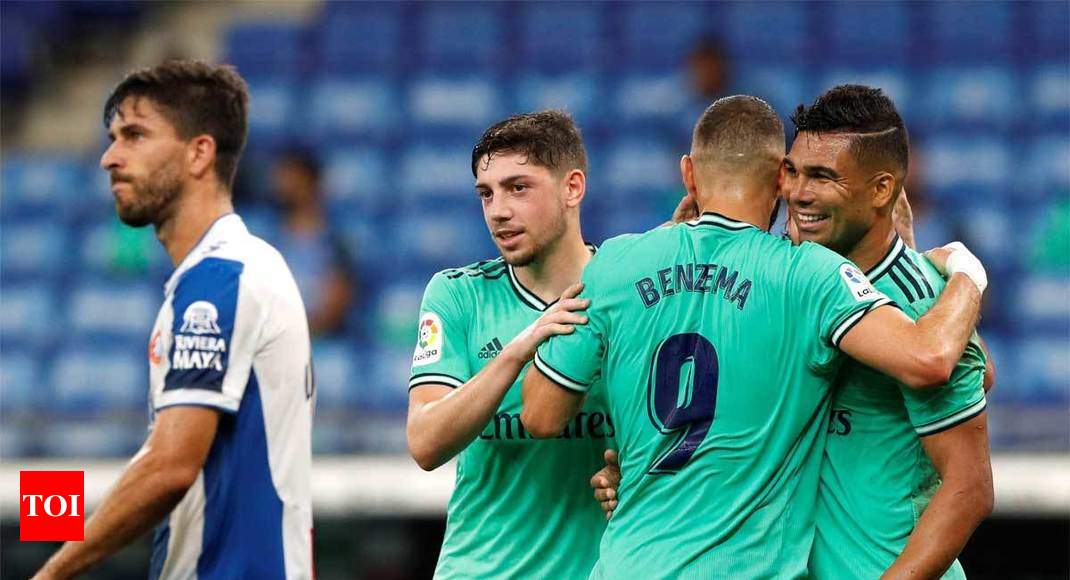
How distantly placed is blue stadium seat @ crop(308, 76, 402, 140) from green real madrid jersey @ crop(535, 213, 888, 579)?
8343 millimetres

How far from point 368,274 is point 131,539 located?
6.35 meters

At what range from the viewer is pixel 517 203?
3.92 metres

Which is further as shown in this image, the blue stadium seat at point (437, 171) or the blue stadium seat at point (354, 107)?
the blue stadium seat at point (354, 107)

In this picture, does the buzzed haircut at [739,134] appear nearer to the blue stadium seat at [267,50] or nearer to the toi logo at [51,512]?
the toi logo at [51,512]

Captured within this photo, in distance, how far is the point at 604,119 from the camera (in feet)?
36.8

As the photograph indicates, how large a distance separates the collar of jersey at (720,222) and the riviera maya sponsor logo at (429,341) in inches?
32.1

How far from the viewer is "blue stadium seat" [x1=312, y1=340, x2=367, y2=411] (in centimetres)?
904

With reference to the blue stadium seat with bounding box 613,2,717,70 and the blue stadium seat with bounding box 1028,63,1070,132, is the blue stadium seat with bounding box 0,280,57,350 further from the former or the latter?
the blue stadium seat with bounding box 1028,63,1070,132

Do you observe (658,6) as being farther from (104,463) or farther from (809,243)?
(809,243)

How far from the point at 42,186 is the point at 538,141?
8731mm

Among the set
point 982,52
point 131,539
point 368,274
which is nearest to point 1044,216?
point 982,52

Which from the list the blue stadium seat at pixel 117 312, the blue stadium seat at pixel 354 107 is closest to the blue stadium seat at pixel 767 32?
the blue stadium seat at pixel 354 107

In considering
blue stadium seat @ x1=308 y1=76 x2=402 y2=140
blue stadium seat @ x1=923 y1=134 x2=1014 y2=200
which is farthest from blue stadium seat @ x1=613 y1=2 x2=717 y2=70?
blue stadium seat @ x1=923 y1=134 x2=1014 y2=200

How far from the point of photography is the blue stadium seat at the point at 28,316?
33.0 ft
